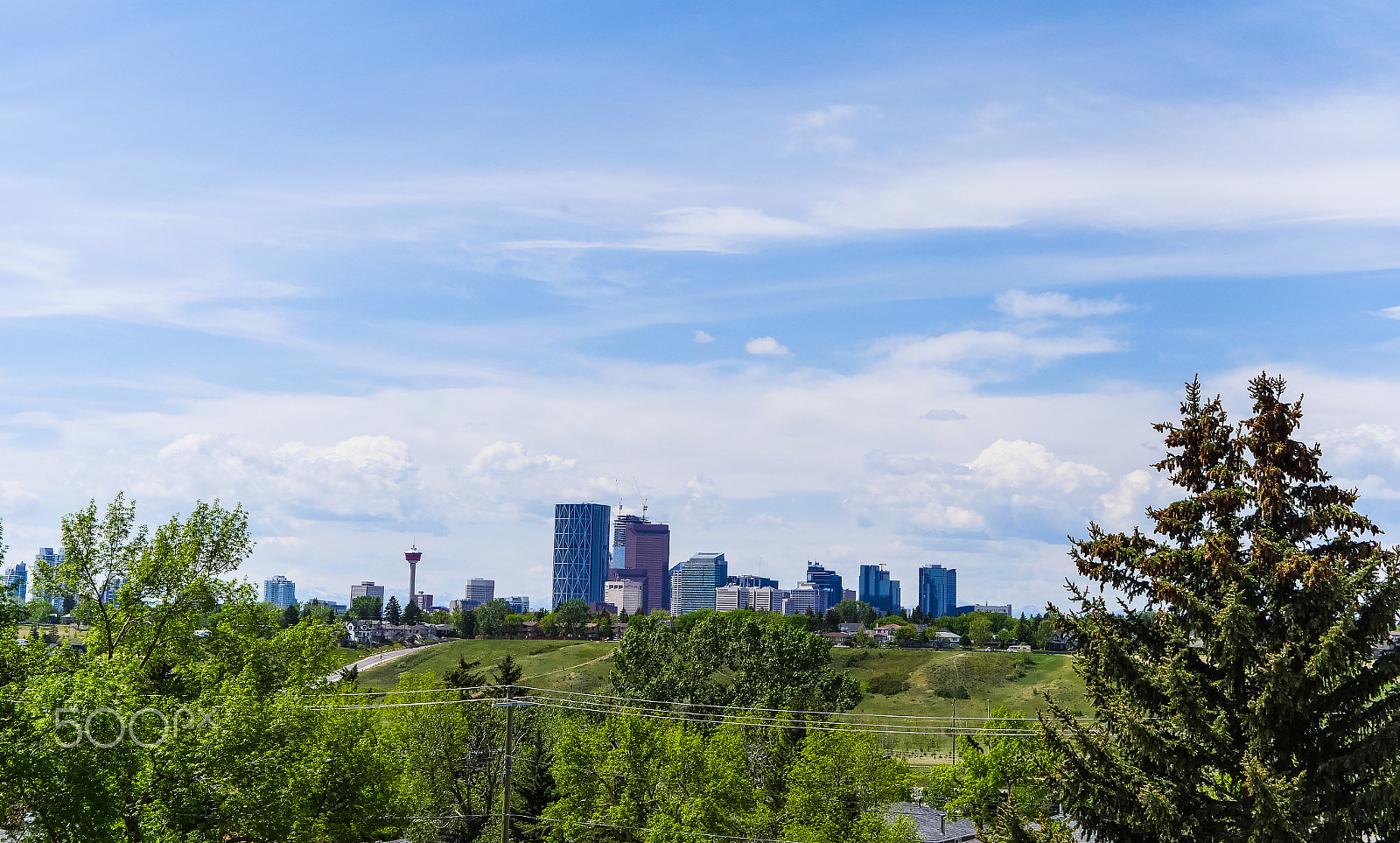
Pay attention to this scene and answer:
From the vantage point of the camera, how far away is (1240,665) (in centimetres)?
1680

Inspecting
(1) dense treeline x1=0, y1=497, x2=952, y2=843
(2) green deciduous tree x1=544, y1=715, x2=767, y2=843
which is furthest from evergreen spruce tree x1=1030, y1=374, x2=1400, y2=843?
(2) green deciduous tree x1=544, y1=715, x2=767, y2=843

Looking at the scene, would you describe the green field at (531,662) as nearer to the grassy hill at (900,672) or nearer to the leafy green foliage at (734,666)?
the grassy hill at (900,672)

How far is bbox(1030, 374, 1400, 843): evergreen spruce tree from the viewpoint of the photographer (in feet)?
52.4

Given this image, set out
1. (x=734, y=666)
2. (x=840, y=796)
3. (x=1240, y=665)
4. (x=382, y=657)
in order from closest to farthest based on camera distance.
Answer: (x=1240, y=665)
(x=840, y=796)
(x=734, y=666)
(x=382, y=657)

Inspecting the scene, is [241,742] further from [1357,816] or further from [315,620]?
[1357,816]

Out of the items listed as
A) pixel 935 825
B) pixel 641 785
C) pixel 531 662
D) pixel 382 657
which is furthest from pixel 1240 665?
pixel 382 657

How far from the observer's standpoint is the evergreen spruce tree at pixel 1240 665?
1598 cm

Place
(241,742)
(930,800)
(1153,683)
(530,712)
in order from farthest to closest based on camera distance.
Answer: (930,800) < (530,712) < (241,742) < (1153,683)

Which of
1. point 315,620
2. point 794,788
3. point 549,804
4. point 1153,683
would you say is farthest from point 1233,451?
point 549,804

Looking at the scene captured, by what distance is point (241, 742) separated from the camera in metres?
26.2

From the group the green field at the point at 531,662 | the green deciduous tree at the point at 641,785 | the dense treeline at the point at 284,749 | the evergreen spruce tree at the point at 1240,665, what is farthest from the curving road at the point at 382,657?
the evergreen spruce tree at the point at 1240,665

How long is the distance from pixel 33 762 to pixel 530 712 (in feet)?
149

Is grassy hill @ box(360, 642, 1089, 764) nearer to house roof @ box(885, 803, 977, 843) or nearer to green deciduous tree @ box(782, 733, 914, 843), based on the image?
house roof @ box(885, 803, 977, 843)

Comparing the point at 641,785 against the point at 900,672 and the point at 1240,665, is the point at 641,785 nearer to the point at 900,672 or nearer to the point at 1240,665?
the point at 1240,665
